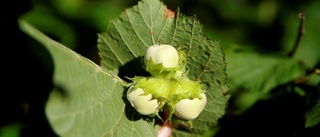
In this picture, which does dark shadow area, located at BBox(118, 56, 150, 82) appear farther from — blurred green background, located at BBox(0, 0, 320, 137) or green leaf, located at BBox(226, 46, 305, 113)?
green leaf, located at BBox(226, 46, 305, 113)

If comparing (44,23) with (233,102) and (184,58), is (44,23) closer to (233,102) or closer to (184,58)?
(233,102)

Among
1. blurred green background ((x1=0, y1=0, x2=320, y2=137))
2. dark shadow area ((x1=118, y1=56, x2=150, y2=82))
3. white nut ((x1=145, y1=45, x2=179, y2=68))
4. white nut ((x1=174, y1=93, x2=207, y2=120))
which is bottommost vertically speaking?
blurred green background ((x1=0, y1=0, x2=320, y2=137))

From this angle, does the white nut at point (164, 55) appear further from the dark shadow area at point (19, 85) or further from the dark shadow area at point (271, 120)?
the dark shadow area at point (271, 120)

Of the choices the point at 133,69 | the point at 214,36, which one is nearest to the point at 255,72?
the point at 133,69

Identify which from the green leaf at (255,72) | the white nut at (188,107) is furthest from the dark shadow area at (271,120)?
the white nut at (188,107)

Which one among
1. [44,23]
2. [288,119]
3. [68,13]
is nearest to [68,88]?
[288,119]

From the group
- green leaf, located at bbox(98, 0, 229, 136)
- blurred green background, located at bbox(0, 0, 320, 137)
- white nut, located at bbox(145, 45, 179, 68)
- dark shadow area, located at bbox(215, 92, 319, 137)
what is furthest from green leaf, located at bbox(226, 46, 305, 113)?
white nut, located at bbox(145, 45, 179, 68)

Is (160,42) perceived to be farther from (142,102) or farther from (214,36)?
(214,36)
